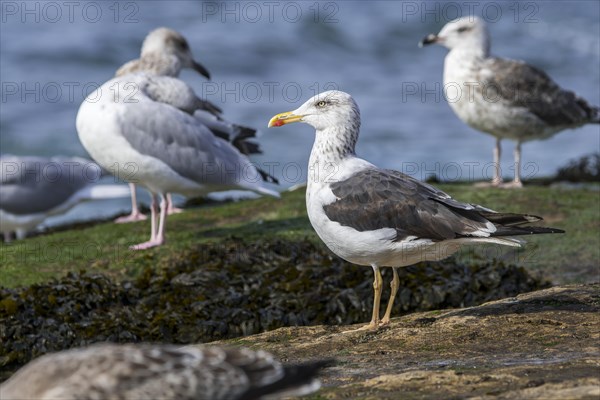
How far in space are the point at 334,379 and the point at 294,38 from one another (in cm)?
2461

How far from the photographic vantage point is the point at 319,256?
1005 centimetres

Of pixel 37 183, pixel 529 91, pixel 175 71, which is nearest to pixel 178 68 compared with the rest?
→ pixel 175 71

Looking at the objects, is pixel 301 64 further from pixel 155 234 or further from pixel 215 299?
pixel 215 299

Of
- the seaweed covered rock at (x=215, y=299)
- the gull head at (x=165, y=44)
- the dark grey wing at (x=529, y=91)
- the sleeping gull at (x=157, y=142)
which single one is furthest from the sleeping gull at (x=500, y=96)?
the seaweed covered rock at (x=215, y=299)

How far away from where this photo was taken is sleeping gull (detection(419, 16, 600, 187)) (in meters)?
13.8

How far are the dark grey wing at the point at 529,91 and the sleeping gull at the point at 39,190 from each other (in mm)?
5321

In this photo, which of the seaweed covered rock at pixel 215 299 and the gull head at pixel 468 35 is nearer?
the seaweed covered rock at pixel 215 299

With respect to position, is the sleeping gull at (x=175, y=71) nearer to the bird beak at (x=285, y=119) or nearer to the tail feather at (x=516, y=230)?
the bird beak at (x=285, y=119)

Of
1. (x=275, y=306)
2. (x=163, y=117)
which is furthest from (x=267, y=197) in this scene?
(x=275, y=306)

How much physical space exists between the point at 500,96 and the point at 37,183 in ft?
20.7

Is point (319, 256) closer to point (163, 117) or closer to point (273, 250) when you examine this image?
point (273, 250)

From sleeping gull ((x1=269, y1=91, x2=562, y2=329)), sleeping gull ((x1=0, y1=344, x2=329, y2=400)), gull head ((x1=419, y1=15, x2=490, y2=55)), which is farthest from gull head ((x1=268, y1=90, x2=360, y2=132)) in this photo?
gull head ((x1=419, y1=15, x2=490, y2=55))

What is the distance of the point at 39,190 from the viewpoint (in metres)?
12.5

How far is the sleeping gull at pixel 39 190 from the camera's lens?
12.3 m
